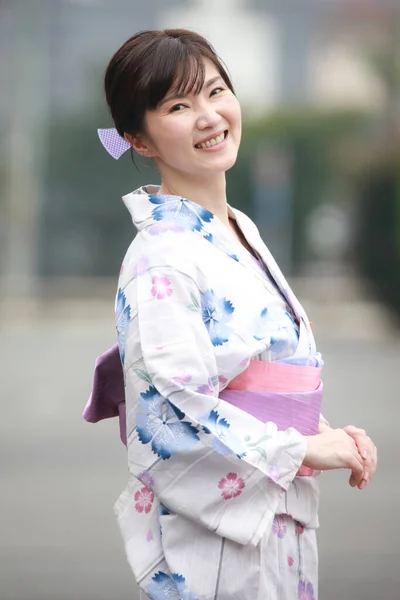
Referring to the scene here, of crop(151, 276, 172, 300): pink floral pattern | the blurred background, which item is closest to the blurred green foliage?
the blurred background

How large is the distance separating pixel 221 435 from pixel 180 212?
466 mm

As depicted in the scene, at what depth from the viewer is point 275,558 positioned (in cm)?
195

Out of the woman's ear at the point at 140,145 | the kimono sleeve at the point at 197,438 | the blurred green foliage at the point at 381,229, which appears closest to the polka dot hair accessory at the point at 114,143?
the woman's ear at the point at 140,145

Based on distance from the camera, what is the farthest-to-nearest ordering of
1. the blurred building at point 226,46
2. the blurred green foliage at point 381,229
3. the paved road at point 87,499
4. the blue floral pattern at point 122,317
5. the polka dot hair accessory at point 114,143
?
the blurred building at point 226,46 → the blurred green foliage at point 381,229 → the paved road at point 87,499 → the polka dot hair accessory at point 114,143 → the blue floral pattern at point 122,317

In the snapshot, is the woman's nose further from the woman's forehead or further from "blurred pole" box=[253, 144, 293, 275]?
"blurred pole" box=[253, 144, 293, 275]

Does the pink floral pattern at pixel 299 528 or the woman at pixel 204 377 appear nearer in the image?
the woman at pixel 204 377

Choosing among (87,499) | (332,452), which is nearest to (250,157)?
(87,499)

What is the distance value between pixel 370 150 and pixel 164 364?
1178cm

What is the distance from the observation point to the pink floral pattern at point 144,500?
1.94 metres

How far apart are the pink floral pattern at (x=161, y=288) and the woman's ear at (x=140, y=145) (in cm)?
33

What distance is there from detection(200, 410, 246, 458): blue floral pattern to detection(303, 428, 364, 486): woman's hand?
0.13m

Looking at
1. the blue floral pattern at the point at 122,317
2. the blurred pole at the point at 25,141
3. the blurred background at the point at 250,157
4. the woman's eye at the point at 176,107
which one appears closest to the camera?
the blue floral pattern at the point at 122,317

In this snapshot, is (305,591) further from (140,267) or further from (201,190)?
(201,190)

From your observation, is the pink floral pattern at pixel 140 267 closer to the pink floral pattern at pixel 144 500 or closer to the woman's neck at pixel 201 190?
the woman's neck at pixel 201 190
